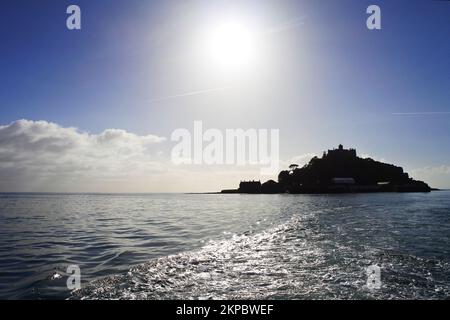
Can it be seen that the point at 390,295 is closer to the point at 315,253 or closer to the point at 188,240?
the point at 315,253

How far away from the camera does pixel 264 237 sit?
23.9m

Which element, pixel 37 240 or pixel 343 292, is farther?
pixel 37 240

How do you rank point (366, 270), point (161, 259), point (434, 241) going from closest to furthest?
point (366, 270), point (161, 259), point (434, 241)

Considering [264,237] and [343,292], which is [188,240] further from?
[343,292]
